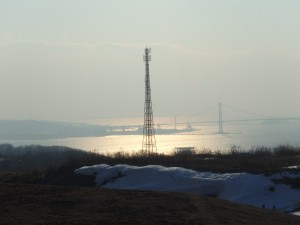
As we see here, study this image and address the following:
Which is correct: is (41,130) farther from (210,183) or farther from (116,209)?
(116,209)

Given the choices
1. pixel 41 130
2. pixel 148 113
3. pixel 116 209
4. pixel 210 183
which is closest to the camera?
pixel 116 209

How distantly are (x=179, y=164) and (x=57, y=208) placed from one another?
45.3ft

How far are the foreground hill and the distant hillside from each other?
14889 centimetres

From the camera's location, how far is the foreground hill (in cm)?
1009

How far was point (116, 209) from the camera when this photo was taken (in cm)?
1113

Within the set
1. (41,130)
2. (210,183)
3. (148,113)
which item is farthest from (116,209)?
(41,130)

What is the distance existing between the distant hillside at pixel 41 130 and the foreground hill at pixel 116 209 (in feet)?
488

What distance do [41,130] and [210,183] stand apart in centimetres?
17772

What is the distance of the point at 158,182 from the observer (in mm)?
20812

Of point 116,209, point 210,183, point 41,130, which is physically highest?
point 41,130

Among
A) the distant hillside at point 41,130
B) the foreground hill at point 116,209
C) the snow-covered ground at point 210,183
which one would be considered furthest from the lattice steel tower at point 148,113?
the distant hillside at point 41,130

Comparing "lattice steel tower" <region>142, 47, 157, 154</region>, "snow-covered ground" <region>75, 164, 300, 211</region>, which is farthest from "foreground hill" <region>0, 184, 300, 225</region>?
"lattice steel tower" <region>142, 47, 157, 154</region>

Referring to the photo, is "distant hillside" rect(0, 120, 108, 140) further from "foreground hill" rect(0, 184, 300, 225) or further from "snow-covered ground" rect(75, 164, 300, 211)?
"foreground hill" rect(0, 184, 300, 225)

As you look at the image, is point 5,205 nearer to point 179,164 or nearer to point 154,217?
point 154,217
